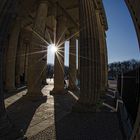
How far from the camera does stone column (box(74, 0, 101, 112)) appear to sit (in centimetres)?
1084

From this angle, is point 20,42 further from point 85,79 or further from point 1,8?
point 1,8

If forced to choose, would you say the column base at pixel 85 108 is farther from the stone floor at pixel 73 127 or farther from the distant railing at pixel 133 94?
the distant railing at pixel 133 94

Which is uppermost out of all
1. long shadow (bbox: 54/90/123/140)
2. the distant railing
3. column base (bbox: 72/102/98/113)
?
the distant railing

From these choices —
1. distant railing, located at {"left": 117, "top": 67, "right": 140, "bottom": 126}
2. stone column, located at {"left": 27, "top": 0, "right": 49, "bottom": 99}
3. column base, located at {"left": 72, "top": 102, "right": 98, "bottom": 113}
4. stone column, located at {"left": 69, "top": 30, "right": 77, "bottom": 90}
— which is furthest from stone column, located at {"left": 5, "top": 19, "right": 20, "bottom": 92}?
distant railing, located at {"left": 117, "top": 67, "right": 140, "bottom": 126}

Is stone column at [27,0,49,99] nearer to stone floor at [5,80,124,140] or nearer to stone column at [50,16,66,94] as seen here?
stone column at [50,16,66,94]

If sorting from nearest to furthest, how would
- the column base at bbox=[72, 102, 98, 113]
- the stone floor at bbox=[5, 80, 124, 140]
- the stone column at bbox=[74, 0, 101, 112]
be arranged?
the stone floor at bbox=[5, 80, 124, 140], the column base at bbox=[72, 102, 98, 113], the stone column at bbox=[74, 0, 101, 112]

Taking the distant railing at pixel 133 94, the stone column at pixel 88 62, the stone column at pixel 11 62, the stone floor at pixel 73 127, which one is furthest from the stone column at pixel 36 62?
the distant railing at pixel 133 94

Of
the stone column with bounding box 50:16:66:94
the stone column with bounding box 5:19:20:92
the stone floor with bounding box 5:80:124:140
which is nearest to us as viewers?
the stone floor with bounding box 5:80:124:140

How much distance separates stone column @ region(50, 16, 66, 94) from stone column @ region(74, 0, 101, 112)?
1007 centimetres

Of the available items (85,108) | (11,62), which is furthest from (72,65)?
(85,108)

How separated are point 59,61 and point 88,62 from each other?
11.0 metres

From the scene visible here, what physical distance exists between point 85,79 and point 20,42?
2212cm

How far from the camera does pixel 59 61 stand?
2184cm

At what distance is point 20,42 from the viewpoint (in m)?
30.9
